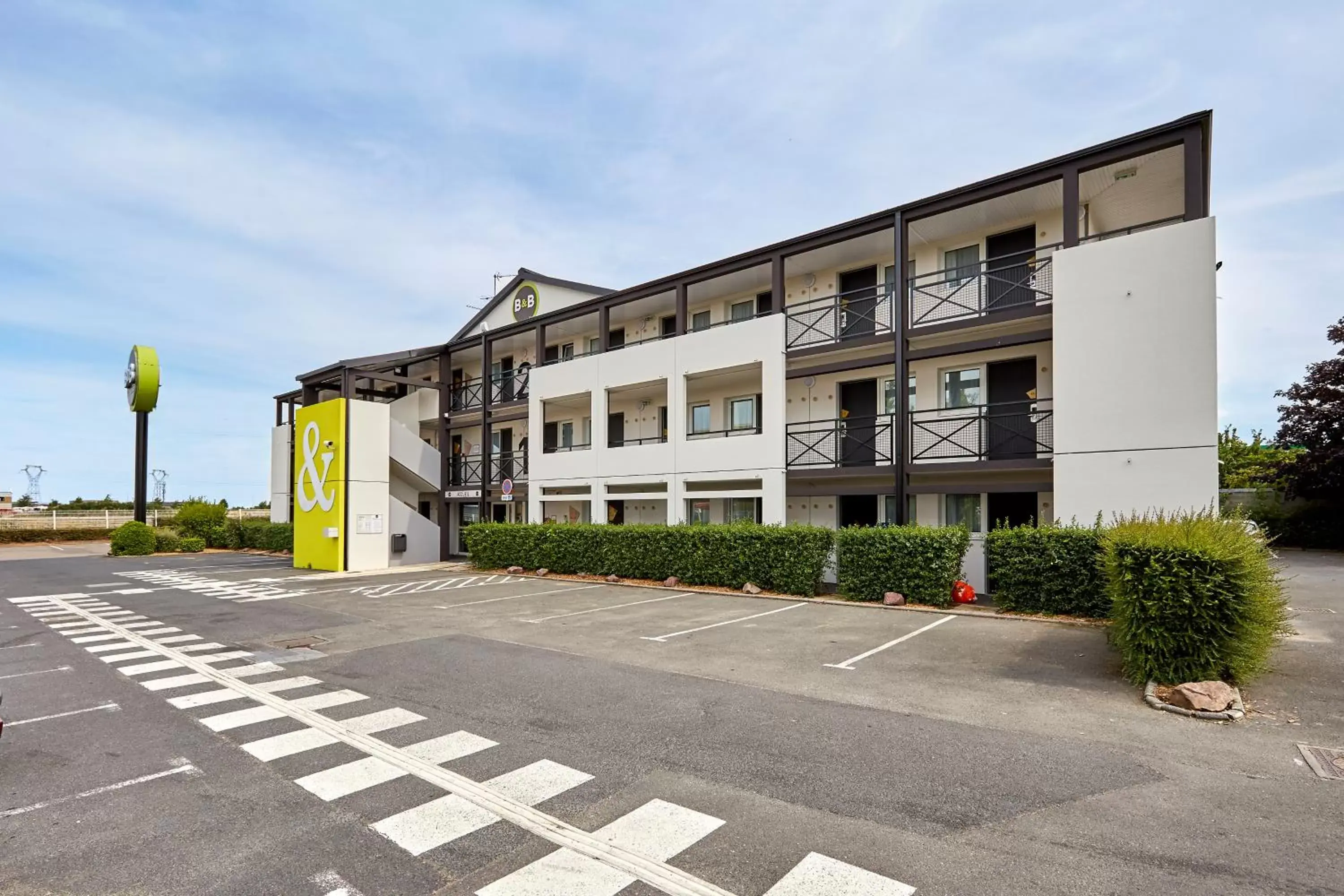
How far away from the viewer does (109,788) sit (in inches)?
188

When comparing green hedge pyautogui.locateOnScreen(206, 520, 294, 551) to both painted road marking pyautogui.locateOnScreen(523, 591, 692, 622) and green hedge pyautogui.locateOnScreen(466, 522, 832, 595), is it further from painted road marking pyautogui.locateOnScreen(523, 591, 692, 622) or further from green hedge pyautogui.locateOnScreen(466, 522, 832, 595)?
painted road marking pyautogui.locateOnScreen(523, 591, 692, 622)

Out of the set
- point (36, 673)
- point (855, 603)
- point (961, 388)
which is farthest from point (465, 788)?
point (961, 388)

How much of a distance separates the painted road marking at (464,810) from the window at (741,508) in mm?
14833

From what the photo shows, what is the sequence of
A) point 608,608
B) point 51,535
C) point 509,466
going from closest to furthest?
point 608,608
point 509,466
point 51,535

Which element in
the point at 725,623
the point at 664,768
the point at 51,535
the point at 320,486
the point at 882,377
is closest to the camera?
the point at 664,768

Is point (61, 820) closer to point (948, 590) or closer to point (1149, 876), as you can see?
point (1149, 876)

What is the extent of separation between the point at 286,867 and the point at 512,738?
7.03 feet

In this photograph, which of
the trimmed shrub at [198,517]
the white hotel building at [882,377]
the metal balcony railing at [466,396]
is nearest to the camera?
the white hotel building at [882,377]

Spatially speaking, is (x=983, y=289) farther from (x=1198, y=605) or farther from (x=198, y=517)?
(x=198, y=517)

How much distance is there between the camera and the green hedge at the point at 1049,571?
11141mm

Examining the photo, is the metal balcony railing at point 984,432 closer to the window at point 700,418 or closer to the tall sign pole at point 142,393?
the window at point 700,418

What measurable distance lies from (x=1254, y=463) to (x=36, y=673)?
41.5 meters

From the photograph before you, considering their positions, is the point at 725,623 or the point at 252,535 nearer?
the point at 725,623

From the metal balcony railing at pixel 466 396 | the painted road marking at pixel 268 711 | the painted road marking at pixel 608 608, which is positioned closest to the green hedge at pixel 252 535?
the metal balcony railing at pixel 466 396
